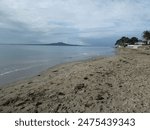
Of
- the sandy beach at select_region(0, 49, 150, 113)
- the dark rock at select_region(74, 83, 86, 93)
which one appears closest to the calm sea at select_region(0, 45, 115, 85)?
the sandy beach at select_region(0, 49, 150, 113)

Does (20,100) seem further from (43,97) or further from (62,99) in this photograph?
(62,99)

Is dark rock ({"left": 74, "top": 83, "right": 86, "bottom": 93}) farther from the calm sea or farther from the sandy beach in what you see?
the calm sea

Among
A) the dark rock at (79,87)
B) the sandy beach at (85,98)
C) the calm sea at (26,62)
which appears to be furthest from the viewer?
the calm sea at (26,62)

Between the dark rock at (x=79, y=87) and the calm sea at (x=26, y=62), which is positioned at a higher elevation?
the dark rock at (x=79, y=87)

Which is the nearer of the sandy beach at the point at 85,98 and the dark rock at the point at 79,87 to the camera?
the sandy beach at the point at 85,98

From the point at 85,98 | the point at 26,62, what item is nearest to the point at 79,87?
the point at 85,98

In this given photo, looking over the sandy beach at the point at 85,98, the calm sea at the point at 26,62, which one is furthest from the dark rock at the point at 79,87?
the calm sea at the point at 26,62

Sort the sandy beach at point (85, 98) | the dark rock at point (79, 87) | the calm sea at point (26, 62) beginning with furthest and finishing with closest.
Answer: the calm sea at point (26, 62)
the dark rock at point (79, 87)
the sandy beach at point (85, 98)

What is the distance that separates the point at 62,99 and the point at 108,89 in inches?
99.1

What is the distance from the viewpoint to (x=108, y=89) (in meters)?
11.0

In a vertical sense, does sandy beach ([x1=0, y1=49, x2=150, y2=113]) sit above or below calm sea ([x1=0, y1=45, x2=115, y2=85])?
above

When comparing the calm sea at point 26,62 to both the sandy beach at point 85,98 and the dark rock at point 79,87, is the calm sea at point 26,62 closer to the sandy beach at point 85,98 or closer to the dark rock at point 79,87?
the sandy beach at point 85,98

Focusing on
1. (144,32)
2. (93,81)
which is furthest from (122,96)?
(144,32)

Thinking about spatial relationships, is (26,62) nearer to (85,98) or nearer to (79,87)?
(79,87)
